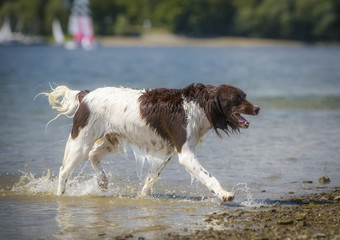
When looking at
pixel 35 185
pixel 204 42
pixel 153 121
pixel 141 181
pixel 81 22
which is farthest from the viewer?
pixel 204 42

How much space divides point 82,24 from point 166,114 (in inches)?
2863

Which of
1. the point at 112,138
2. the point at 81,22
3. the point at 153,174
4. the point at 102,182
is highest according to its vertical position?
the point at 81,22

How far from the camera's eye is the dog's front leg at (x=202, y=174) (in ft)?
23.9

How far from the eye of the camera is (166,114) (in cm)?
778

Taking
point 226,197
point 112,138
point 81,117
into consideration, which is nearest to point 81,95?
point 81,117

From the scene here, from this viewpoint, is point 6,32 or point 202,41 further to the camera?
point 6,32

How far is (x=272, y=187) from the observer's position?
8672mm

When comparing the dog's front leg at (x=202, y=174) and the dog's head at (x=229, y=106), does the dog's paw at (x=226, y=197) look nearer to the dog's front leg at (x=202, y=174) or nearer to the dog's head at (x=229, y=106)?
the dog's front leg at (x=202, y=174)

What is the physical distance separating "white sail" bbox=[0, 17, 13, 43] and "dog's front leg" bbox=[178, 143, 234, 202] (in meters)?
98.0

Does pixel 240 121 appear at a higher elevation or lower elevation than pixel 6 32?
lower

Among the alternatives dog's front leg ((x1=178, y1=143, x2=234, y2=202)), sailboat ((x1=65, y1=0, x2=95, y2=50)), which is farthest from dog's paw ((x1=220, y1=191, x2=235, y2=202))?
sailboat ((x1=65, y1=0, x2=95, y2=50))

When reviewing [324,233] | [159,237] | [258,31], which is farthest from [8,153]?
[258,31]

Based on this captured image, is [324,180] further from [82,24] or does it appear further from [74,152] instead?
[82,24]

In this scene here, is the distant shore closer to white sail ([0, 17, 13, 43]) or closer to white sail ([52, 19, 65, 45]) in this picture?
white sail ([52, 19, 65, 45])
